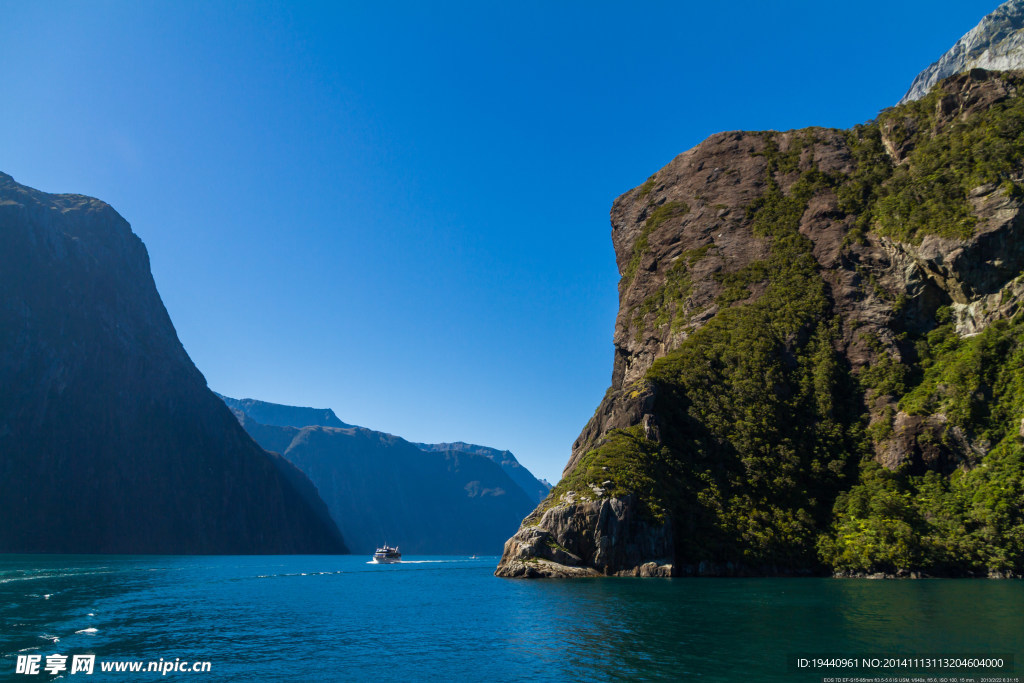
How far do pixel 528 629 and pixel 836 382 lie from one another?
261 feet

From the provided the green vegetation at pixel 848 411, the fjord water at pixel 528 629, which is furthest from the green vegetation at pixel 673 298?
the fjord water at pixel 528 629

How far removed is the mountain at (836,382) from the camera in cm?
7512

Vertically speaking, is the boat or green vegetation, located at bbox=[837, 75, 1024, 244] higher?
green vegetation, located at bbox=[837, 75, 1024, 244]

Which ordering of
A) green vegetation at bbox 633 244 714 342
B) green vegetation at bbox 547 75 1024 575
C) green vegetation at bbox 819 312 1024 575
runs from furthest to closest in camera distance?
green vegetation at bbox 633 244 714 342 < green vegetation at bbox 547 75 1024 575 < green vegetation at bbox 819 312 1024 575

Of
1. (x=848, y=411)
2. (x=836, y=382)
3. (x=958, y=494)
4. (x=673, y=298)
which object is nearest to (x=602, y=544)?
(x=958, y=494)

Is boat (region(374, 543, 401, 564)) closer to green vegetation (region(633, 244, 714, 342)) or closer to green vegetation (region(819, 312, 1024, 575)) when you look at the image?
green vegetation (region(633, 244, 714, 342))

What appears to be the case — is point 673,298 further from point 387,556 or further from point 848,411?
point 387,556

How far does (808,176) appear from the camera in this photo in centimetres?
12838

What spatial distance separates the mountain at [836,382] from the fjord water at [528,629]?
14017mm

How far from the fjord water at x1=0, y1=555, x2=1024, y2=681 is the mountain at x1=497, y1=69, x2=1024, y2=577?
1402 centimetres

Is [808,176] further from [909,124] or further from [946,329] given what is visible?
[946,329]

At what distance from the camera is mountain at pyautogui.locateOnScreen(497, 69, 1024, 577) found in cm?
7512

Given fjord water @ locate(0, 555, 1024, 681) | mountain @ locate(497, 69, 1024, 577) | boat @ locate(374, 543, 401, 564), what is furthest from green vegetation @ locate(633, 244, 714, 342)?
boat @ locate(374, 543, 401, 564)

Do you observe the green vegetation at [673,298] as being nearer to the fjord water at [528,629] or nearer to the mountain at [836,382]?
the mountain at [836,382]
